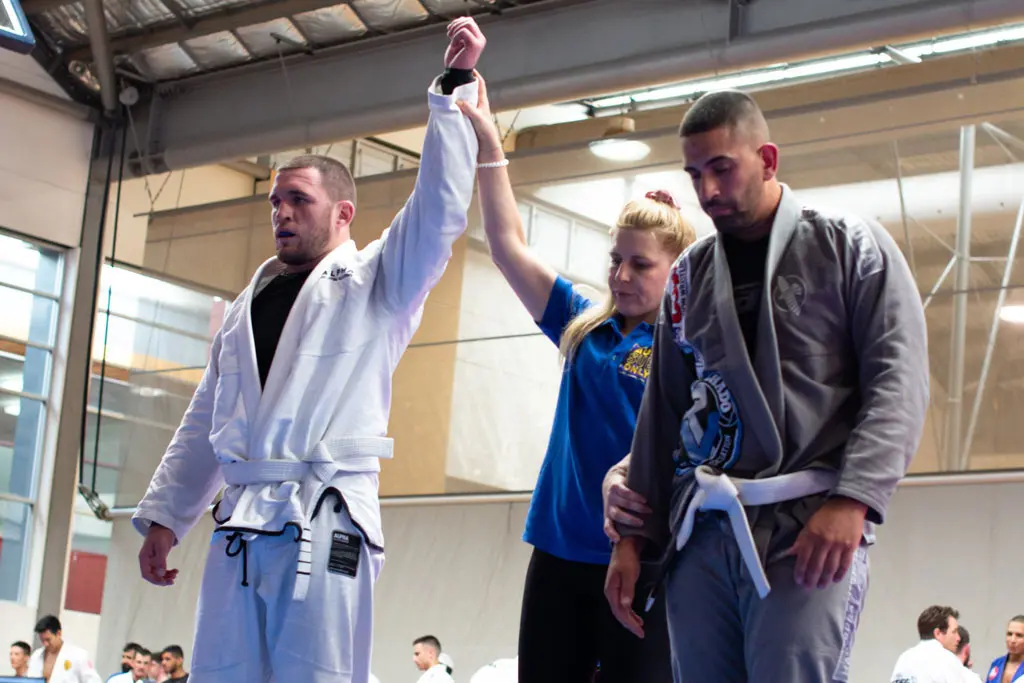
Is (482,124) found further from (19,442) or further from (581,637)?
(19,442)

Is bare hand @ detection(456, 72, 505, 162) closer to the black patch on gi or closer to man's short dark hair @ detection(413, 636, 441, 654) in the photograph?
the black patch on gi

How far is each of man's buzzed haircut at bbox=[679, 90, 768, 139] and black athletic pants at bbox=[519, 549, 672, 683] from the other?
1.13 meters

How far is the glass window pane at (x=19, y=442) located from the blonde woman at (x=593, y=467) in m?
13.5

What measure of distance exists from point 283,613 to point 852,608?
1.40 metres

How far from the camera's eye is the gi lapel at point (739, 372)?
2381mm

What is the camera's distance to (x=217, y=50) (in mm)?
14992

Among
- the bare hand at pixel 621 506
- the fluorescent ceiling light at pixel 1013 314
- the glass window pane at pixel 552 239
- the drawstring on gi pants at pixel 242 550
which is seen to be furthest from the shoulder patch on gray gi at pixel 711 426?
the glass window pane at pixel 552 239

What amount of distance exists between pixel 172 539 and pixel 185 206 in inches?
536

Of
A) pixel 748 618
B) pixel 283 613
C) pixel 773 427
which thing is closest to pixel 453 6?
pixel 283 613

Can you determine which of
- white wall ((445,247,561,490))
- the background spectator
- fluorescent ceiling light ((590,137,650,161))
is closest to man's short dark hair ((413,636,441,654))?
white wall ((445,247,561,490))

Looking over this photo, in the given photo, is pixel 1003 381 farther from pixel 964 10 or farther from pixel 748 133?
pixel 748 133

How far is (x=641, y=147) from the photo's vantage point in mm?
13094

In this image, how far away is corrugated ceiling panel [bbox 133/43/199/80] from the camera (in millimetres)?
15195

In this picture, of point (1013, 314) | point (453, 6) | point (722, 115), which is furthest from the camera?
point (453, 6)
